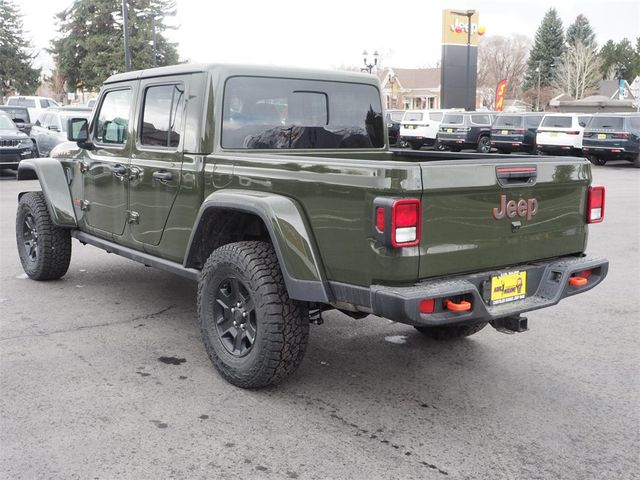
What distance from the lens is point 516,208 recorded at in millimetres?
3857

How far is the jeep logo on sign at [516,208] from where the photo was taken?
12.3 feet

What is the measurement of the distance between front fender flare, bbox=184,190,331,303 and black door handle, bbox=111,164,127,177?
5.80ft

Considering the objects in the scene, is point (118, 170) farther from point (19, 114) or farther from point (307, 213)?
point (19, 114)

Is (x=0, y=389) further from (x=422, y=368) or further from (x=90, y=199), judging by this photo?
(x=422, y=368)

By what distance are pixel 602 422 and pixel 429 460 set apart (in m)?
1.09

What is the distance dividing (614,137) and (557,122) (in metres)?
2.93

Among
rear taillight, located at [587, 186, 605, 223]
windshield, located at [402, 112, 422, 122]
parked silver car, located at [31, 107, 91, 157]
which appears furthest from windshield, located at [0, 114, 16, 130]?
windshield, located at [402, 112, 422, 122]

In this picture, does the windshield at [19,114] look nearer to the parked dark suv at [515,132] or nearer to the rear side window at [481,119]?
the parked dark suv at [515,132]

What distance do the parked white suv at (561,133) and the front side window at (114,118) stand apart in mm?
21568

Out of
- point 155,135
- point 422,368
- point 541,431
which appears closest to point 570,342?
point 422,368

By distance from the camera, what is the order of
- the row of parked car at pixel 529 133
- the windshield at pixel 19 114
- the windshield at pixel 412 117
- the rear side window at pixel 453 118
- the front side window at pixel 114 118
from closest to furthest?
the front side window at pixel 114 118
the row of parked car at pixel 529 133
the windshield at pixel 19 114
the rear side window at pixel 453 118
the windshield at pixel 412 117

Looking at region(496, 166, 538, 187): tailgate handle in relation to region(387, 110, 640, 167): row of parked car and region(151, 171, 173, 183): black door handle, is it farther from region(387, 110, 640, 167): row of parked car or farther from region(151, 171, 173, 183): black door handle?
region(387, 110, 640, 167): row of parked car

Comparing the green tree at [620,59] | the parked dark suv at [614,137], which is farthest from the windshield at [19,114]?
the green tree at [620,59]

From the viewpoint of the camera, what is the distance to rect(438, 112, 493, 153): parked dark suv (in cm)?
2945
